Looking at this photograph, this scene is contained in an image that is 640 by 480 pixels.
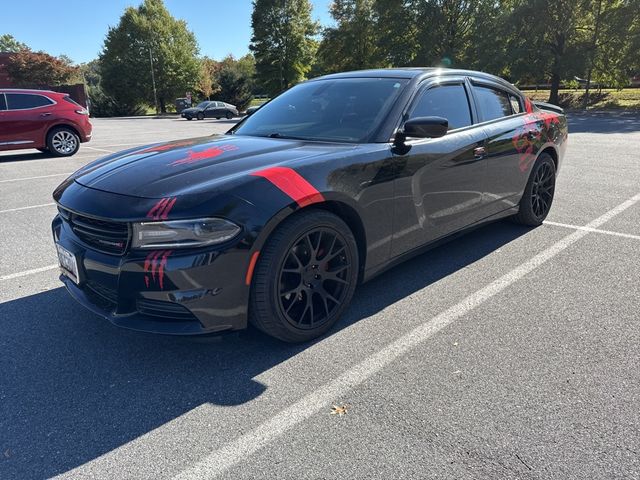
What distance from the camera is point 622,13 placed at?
2616 centimetres

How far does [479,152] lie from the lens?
4008 mm

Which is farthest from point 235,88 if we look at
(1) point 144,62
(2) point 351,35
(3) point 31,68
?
(3) point 31,68

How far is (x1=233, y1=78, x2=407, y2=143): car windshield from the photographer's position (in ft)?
11.3

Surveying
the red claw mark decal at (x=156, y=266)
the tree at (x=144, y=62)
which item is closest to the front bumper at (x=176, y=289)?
the red claw mark decal at (x=156, y=266)

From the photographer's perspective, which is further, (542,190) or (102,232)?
(542,190)

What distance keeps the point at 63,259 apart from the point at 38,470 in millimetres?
1318

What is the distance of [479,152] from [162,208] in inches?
105

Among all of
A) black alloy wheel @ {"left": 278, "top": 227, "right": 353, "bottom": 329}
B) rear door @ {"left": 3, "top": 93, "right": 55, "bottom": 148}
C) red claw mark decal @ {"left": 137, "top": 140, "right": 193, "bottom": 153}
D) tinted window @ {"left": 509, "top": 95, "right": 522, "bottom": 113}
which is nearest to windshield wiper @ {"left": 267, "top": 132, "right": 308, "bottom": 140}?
red claw mark decal @ {"left": 137, "top": 140, "right": 193, "bottom": 153}

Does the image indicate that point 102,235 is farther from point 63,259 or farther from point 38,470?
point 38,470

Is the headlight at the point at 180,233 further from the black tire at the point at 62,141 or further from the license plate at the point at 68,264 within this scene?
the black tire at the point at 62,141

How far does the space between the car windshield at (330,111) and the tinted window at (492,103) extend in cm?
101

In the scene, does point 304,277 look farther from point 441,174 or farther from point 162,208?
point 441,174

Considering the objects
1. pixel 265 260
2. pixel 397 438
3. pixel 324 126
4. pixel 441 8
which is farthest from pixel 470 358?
pixel 441 8

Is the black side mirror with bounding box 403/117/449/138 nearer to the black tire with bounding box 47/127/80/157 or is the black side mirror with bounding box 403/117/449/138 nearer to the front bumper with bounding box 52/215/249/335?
the front bumper with bounding box 52/215/249/335
